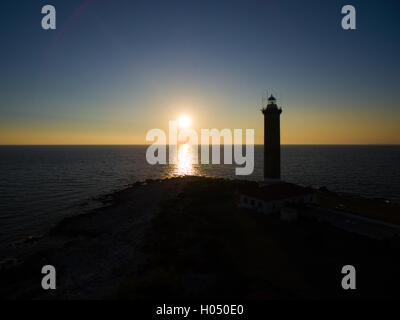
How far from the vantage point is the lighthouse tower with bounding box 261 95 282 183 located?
31.6 meters

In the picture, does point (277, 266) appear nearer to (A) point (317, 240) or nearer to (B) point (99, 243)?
(A) point (317, 240)

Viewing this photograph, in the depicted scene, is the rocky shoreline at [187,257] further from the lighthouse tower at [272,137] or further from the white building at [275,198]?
the lighthouse tower at [272,137]

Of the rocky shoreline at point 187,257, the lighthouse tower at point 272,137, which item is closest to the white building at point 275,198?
the rocky shoreline at point 187,257

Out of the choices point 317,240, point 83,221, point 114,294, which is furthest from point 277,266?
point 83,221

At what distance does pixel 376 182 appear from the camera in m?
54.2

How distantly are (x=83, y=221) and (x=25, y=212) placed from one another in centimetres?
1084

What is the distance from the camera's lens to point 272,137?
104 feet

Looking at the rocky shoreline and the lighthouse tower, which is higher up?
the lighthouse tower

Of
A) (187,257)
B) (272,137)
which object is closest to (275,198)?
(272,137)

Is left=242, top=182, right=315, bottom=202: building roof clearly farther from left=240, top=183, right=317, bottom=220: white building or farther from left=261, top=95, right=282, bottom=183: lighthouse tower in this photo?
left=261, top=95, right=282, bottom=183: lighthouse tower

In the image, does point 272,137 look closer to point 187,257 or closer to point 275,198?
point 275,198

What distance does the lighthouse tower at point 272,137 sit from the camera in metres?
31.6

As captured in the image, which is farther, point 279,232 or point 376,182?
point 376,182

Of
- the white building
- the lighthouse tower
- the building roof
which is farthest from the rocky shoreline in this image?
the lighthouse tower
